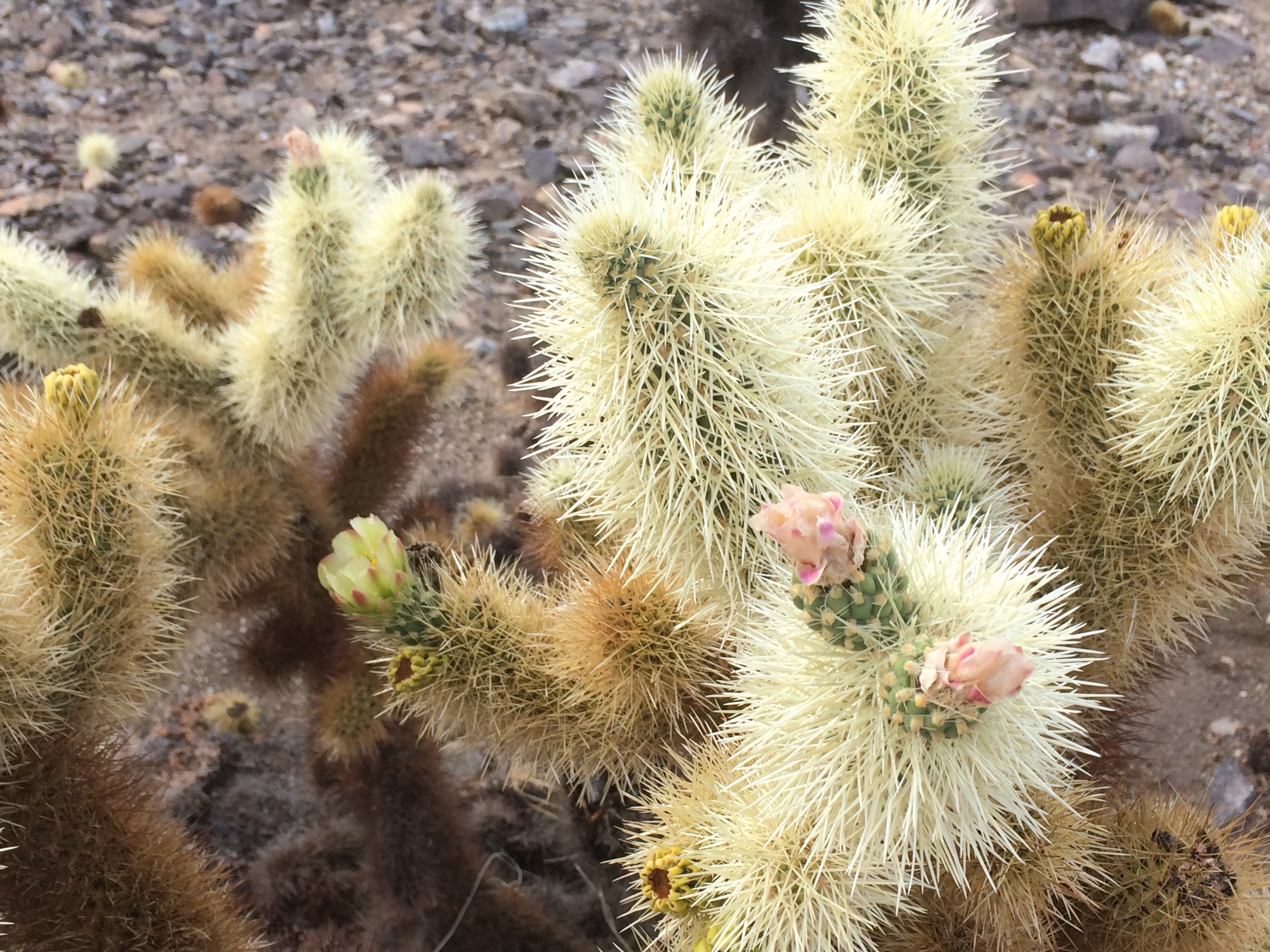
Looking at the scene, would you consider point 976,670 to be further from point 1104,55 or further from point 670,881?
point 1104,55

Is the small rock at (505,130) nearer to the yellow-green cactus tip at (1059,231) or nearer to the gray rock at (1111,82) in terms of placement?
the gray rock at (1111,82)

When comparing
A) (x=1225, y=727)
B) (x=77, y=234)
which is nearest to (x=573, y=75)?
(x=77, y=234)

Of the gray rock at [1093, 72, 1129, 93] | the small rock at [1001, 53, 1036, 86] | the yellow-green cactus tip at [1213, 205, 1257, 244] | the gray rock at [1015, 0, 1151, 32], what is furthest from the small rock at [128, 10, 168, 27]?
the yellow-green cactus tip at [1213, 205, 1257, 244]

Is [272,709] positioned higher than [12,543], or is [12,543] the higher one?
[12,543]

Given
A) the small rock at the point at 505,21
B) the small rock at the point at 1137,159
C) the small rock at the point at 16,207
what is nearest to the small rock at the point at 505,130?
the small rock at the point at 505,21

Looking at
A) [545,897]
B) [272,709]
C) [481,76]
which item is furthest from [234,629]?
[481,76]

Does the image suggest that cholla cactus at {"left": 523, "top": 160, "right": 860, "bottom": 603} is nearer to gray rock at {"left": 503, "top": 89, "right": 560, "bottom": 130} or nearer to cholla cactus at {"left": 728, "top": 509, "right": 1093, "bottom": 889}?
cholla cactus at {"left": 728, "top": 509, "right": 1093, "bottom": 889}

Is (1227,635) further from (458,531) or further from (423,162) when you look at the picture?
(423,162)

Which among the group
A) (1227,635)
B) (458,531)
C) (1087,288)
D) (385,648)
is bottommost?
(458,531)
